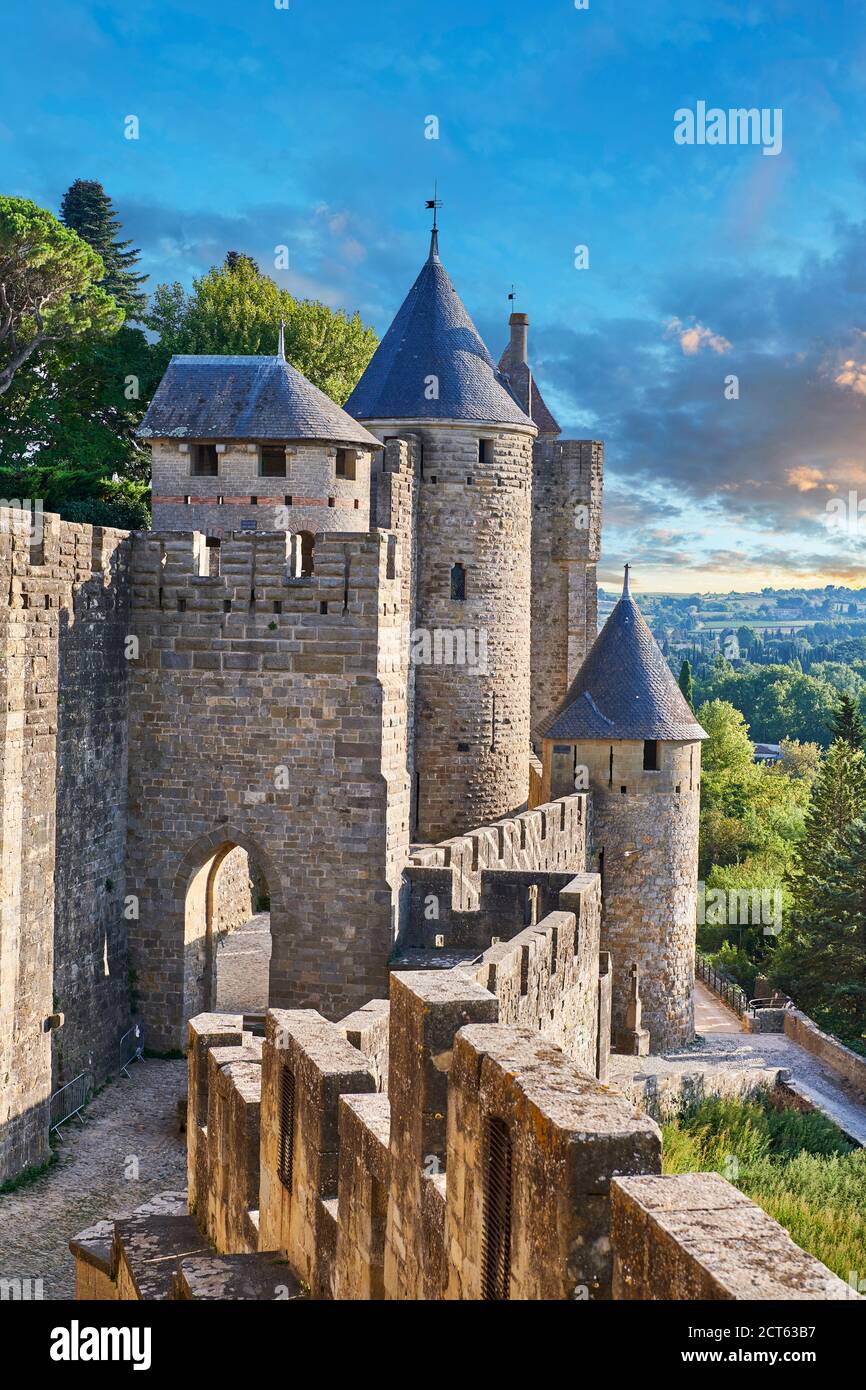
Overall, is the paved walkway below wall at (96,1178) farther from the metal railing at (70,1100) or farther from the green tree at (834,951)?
the green tree at (834,951)

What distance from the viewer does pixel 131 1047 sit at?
57.4 feet

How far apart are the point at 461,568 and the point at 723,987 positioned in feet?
54.8

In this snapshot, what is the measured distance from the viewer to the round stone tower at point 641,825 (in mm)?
28328

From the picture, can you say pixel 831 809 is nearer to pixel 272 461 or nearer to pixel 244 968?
pixel 272 461

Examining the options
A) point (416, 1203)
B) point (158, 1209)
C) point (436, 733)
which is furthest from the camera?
point (436, 733)

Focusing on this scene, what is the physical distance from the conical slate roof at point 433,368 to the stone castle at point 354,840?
0.24 feet

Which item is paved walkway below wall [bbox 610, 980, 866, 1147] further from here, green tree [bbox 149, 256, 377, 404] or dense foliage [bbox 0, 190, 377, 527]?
green tree [bbox 149, 256, 377, 404]

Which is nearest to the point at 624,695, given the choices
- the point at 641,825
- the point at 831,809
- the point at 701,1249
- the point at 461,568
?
the point at 641,825

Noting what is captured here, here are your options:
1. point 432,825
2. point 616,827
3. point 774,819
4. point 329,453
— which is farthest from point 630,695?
point 774,819

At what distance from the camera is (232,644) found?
1736cm
